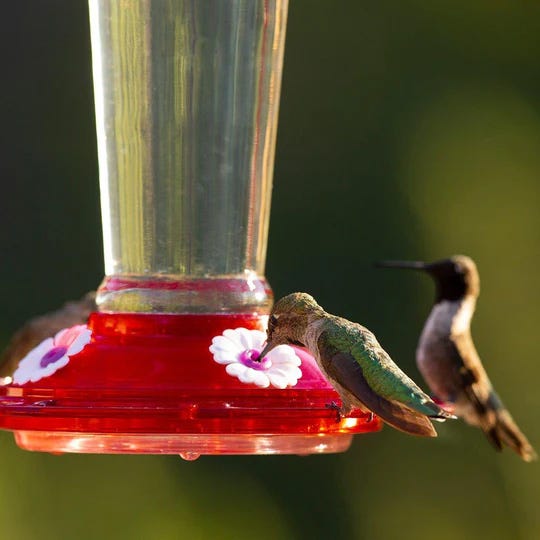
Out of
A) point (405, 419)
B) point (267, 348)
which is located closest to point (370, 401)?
point (405, 419)

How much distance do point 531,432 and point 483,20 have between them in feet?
8.70

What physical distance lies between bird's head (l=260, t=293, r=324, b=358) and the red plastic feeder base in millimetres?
127

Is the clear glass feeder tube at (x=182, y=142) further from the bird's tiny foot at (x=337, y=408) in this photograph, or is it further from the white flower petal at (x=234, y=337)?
the bird's tiny foot at (x=337, y=408)

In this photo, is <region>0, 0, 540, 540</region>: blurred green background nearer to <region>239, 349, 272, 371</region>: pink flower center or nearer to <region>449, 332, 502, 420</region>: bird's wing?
<region>449, 332, 502, 420</region>: bird's wing

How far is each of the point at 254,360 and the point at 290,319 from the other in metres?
0.28

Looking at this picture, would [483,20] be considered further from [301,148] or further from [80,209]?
[80,209]

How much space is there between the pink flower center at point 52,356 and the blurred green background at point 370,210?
11.4ft

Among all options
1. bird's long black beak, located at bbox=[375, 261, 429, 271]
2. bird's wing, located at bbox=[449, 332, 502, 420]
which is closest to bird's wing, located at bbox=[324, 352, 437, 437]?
bird's long black beak, located at bbox=[375, 261, 429, 271]

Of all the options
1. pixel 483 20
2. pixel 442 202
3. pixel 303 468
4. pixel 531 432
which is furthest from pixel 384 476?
pixel 483 20

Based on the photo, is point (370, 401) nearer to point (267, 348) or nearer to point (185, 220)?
point (267, 348)

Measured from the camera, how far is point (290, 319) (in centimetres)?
388

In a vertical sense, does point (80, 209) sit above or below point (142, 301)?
below

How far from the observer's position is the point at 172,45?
395 cm

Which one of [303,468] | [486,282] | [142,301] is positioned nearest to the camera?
[142,301]
